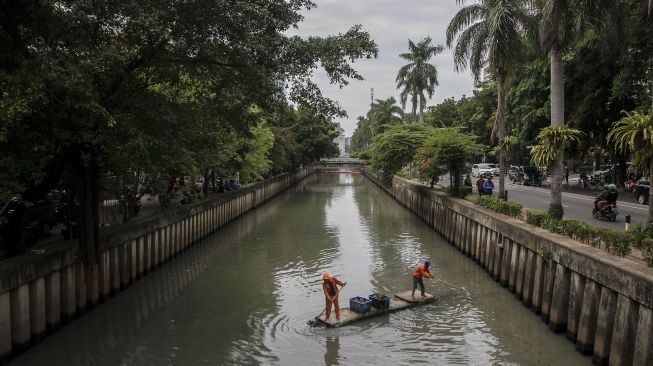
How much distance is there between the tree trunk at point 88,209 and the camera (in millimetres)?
14539

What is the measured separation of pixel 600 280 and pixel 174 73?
41.1 feet

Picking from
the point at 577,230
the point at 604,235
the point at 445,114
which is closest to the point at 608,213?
the point at 577,230

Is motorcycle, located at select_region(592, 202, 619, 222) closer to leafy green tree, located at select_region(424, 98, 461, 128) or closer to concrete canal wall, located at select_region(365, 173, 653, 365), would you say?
A: concrete canal wall, located at select_region(365, 173, 653, 365)

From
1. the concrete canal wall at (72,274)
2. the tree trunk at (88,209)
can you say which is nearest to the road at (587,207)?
the concrete canal wall at (72,274)

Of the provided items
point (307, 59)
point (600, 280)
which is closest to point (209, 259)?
point (307, 59)

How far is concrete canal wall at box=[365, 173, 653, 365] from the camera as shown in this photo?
10.0 m

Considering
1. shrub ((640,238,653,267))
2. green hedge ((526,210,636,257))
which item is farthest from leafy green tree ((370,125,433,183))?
shrub ((640,238,653,267))

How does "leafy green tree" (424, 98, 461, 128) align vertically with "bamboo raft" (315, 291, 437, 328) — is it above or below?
above

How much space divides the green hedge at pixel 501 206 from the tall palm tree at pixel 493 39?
17.6 ft

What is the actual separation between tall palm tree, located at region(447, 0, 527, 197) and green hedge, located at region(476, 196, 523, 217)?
535 centimetres

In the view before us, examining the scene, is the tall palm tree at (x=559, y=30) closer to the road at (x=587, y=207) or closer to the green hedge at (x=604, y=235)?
the green hedge at (x=604, y=235)

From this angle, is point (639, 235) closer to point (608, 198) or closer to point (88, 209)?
point (608, 198)

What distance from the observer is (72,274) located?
14.5 metres

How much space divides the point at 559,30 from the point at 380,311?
1201cm
